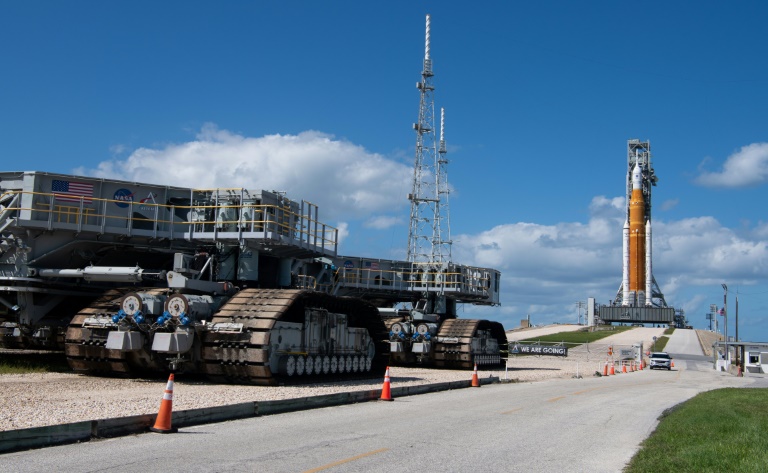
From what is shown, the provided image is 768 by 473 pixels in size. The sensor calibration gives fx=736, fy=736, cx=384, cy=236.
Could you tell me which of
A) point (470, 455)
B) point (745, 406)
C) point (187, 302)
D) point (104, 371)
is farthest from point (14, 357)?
point (745, 406)

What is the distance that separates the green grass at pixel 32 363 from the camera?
21.6 meters

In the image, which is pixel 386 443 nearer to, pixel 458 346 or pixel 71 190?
pixel 71 190

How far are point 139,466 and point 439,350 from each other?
2729 centimetres

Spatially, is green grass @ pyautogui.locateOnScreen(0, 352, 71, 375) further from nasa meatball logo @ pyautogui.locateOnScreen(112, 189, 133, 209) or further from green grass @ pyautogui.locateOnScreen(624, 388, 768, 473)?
green grass @ pyautogui.locateOnScreen(624, 388, 768, 473)

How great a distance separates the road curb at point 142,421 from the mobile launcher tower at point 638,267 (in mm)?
91943

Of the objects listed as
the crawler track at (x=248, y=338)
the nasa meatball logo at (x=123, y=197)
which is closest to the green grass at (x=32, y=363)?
the nasa meatball logo at (x=123, y=197)

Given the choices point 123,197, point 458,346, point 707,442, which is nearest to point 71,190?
point 123,197

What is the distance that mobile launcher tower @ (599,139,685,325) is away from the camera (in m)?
103

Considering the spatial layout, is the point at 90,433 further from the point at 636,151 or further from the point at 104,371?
the point at 636,151

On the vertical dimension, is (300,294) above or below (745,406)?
above

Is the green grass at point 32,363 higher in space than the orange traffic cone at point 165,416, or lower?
lower

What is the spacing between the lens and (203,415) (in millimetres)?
12656

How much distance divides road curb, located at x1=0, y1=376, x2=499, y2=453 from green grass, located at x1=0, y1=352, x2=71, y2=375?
10.1 metres

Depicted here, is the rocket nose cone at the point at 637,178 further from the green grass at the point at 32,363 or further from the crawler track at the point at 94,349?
the crawler track at the point at 94,349
